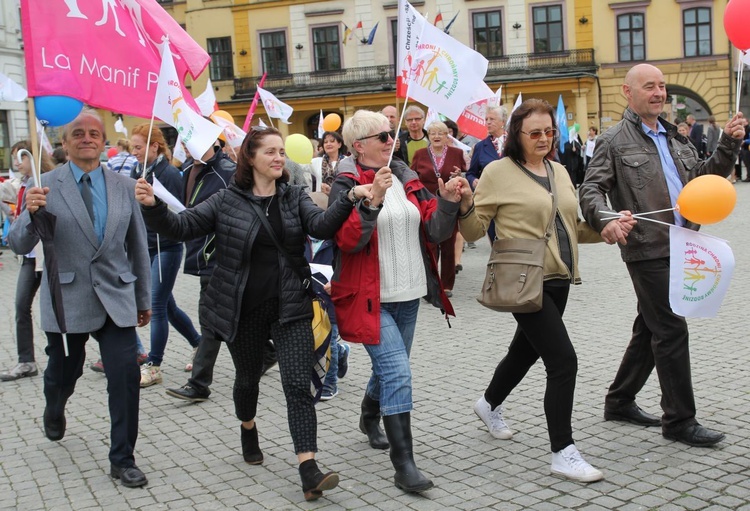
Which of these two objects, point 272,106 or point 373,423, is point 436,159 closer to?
point 272,106

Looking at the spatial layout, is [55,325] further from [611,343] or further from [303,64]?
[303,64]

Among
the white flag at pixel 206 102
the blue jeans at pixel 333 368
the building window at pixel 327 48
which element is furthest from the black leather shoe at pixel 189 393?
the building window at pixel 327 48

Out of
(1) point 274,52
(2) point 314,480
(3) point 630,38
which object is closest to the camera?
(2) point 314,480

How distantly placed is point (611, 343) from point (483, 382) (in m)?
1.58

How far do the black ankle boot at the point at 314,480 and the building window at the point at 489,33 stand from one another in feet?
126

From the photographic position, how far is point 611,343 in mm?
7590

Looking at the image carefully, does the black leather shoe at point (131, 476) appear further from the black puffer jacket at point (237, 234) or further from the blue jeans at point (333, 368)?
the blue jeans at point (333, 368)

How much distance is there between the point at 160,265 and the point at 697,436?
4178mm

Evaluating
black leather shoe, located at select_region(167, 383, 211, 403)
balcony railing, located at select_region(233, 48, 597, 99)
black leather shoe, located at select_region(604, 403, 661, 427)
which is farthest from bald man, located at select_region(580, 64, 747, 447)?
balcony railing, located at select_region(233, 48, 597, 99)

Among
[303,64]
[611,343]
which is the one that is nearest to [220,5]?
[303,64]

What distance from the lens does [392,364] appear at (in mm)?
4645

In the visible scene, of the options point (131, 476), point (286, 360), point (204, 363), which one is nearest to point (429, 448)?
point (286, 360)

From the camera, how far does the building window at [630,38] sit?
3953cm

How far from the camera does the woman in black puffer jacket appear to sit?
4.61 metres
